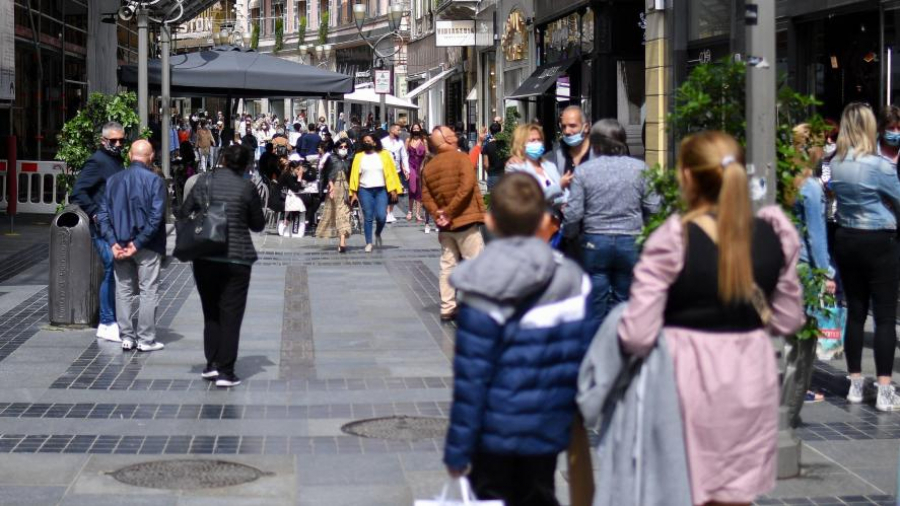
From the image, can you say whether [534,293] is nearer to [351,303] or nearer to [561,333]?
[561,333]

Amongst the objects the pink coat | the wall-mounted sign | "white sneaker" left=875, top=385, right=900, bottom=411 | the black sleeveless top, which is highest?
the wall-mounted sign

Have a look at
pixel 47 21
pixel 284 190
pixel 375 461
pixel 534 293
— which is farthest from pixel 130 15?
pixel 534 293

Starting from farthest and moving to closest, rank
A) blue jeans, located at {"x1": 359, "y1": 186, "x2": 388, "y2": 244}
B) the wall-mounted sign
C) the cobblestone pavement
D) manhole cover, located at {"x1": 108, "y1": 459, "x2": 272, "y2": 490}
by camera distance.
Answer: the wall-mounted sign → blue jeans, located at {"x1": 359, "y1": 186, "x2": 388, "y2": 244} → manhole cover, located at {"x1": 108, "y1": 459, "x2": 272, "y2": 490} → the cobblestone pavement

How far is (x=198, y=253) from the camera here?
32.0 feet

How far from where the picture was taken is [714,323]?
476 centimetres

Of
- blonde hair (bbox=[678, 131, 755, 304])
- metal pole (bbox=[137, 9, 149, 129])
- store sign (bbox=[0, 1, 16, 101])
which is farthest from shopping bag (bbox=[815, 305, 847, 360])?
store sign (bbox=[0, 1, 16, 101])

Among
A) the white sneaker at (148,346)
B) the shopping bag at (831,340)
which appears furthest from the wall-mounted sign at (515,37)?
the shopping bag at (831,340)

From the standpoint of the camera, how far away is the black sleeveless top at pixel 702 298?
4.69 metres

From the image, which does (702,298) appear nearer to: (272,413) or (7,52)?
(272,413)

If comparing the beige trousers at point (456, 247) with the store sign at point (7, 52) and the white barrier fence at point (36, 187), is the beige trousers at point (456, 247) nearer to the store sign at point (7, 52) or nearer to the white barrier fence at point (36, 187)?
the store sign at point (7, 52)

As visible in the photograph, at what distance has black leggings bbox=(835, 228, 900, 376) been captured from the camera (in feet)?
30.0

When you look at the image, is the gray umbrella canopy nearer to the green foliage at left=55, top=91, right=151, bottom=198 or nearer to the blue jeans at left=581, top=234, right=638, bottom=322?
the green foliage at left=55, top=91, right=151, bottom=198

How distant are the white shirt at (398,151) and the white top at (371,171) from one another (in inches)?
259

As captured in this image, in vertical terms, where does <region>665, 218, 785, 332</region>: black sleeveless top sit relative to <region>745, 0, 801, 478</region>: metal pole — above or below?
below
